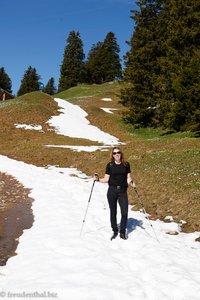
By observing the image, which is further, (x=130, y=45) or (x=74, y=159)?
(x=130, y=45)

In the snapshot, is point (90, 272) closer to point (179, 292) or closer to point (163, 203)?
point (179, 292)

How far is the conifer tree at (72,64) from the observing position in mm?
107456

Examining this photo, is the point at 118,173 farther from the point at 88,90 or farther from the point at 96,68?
the point at 96,68

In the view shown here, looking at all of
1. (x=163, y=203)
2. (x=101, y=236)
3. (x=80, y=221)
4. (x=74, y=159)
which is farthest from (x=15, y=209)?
(x=74, y=159)

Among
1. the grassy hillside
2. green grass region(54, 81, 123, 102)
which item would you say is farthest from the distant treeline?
green grass region(54, 81, 123, 102)

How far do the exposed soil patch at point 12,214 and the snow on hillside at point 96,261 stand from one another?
0.98ft

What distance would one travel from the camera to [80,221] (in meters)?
12.9

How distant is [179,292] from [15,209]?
353 inches

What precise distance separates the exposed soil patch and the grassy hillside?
4.98 meters

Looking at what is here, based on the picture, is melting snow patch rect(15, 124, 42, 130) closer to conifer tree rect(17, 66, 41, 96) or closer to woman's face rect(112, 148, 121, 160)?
woman's face rect(112, 148, 121, 160)

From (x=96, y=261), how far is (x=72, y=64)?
337 ft

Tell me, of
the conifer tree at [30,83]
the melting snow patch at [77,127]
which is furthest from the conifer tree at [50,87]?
the melting snow patch at [77,127]

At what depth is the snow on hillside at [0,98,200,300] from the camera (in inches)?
290

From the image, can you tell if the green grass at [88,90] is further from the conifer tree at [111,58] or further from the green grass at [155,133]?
the green grass at [155,133]
